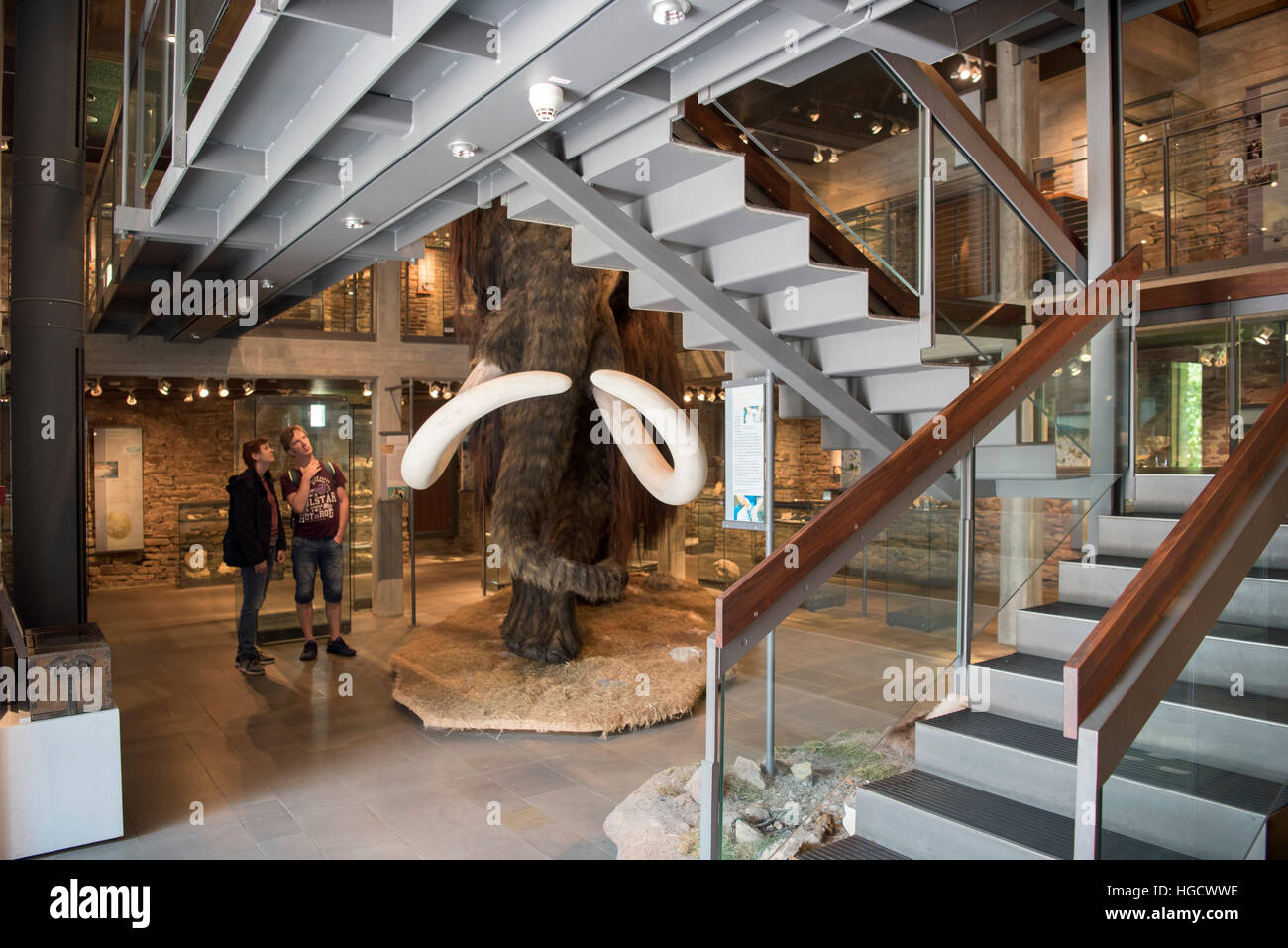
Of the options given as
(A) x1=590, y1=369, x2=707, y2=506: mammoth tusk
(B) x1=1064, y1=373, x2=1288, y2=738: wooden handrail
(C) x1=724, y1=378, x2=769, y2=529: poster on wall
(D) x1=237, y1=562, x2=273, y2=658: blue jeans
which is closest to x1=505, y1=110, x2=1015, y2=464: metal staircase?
(C) x1=724, y1=378, x2=769, y2=529: poster on wall

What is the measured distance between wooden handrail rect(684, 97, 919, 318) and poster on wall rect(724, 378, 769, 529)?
2.14 ft

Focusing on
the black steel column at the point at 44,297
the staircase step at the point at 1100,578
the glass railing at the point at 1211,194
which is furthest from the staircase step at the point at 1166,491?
the black steel column at the point at 44,297

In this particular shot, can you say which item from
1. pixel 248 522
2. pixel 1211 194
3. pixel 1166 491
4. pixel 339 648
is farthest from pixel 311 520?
pixel 1211 194

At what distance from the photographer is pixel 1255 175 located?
6504 millimetres

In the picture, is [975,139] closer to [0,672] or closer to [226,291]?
[0,672]

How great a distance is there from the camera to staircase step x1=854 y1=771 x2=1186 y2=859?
2.30 meters

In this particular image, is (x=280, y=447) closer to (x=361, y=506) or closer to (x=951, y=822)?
(x=361, y=506)

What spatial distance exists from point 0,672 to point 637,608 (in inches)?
174

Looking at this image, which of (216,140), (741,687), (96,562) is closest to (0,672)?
(216,140)

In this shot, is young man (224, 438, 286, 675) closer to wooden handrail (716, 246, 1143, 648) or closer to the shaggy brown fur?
the shaggy brown fur

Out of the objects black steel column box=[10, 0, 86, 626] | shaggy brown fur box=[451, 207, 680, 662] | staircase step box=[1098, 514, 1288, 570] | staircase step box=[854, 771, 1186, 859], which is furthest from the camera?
shaggy brown fur box=[451, 207, 680, 662]

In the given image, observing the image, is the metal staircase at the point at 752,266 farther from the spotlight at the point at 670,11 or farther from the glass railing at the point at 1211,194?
the glass railing at the point at 1211,194

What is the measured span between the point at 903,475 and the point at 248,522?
471cm

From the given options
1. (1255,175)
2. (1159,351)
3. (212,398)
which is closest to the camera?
(1159,351)
